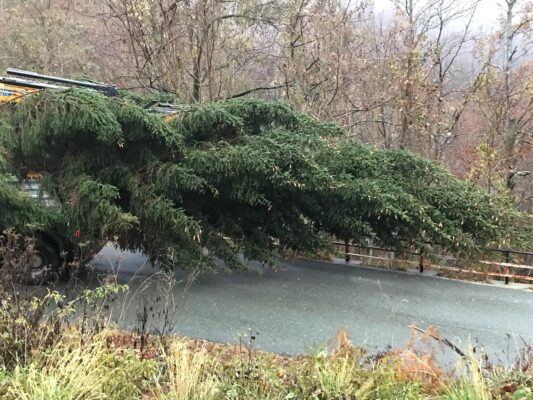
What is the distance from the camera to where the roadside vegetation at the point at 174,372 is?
12.3 feet

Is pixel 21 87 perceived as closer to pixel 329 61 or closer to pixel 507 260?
pixel 329 61

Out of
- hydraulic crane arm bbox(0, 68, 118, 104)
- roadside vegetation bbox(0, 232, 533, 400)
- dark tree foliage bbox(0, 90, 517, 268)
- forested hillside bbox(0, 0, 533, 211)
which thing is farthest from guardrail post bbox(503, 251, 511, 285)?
hydraulic crane arm bbox(0, 68, 118, 104)

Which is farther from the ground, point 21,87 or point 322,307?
point 21,87

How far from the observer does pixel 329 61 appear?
15.5 metres

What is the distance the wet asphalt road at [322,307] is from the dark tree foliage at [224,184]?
678 mm

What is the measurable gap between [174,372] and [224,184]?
563 cm

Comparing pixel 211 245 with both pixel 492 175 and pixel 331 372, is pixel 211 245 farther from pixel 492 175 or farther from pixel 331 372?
pixel 492 175

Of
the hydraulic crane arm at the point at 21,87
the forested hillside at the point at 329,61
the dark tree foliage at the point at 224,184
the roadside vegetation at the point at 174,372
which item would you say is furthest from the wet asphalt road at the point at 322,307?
the forested hillside at the point at 329,61

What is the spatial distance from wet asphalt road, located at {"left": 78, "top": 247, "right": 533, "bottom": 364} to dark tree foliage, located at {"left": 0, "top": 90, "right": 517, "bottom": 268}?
68 centimetres

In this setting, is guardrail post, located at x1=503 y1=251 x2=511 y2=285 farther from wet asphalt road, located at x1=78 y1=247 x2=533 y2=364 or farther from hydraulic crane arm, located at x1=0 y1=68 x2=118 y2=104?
hydraulic crane arm, located at x1=0 y1=68 x2=118 y2=104

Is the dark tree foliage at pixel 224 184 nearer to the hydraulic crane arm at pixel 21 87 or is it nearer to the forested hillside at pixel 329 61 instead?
the hydraulic crane arm at pixel 21 87

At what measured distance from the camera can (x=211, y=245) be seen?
9.41 m

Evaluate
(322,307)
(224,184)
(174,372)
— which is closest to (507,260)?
(322,307)

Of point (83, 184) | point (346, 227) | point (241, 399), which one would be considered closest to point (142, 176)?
point (83, 184)
